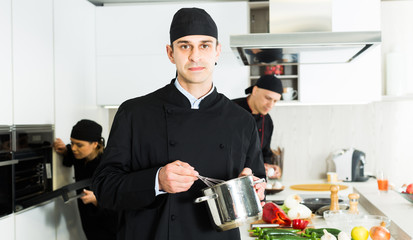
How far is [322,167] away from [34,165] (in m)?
2.38

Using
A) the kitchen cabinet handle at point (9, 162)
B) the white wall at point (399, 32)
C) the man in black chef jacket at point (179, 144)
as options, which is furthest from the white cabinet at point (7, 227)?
the white wall at point (399, 32)

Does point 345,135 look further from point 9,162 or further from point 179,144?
point 179,144

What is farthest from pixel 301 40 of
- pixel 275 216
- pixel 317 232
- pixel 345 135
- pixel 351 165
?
pixel 345 135

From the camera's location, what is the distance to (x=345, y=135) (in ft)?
12.9

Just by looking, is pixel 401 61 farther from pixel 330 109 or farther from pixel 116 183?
pixel 116 183

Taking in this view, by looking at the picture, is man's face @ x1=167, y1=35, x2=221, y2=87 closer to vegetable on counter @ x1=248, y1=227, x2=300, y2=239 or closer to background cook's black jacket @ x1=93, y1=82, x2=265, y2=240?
background cook's black jacket @ x1=93, y1=82, x2=265, y2=240

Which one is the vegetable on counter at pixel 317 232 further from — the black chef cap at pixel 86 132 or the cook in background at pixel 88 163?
the black chef cap at pixel 86 132

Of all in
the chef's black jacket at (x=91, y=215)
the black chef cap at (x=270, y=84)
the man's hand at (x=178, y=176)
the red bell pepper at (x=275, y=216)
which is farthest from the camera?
the black chef cap at (x=270, y=84)

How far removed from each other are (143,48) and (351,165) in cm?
186

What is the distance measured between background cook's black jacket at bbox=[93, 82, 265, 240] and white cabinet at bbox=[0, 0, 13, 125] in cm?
103

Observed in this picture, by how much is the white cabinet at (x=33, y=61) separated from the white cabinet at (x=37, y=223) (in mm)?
481

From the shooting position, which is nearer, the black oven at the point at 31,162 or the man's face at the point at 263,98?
the black oven at the point at 31,162

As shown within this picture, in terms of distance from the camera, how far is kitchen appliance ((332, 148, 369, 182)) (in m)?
3.65

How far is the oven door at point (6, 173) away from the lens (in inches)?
87.2
